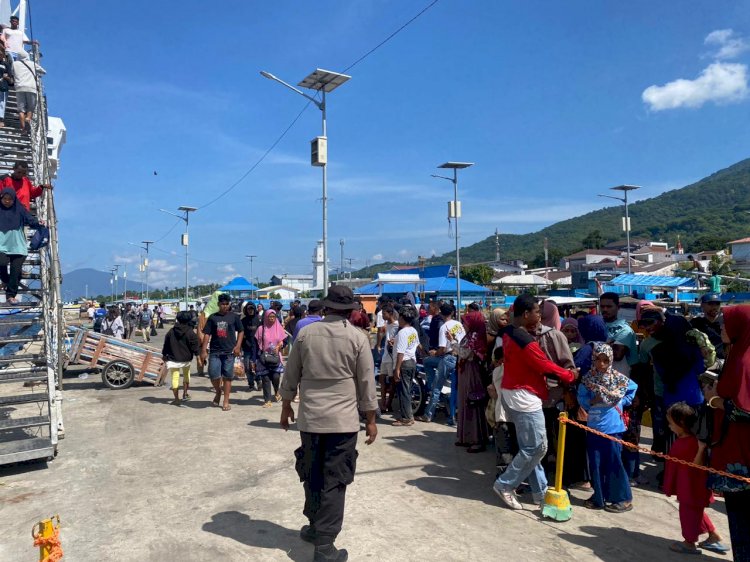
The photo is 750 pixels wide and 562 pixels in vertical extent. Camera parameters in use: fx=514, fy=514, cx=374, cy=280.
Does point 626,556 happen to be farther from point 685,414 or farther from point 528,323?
point 528,323

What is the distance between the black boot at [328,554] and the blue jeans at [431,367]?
442cm

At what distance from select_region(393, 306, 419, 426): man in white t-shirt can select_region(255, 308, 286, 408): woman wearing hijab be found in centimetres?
231

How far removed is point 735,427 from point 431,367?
192 inches

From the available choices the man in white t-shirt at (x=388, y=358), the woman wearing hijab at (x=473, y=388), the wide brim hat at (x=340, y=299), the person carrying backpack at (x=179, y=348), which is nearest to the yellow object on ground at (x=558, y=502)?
the woman wearing hijab at (x=473, y=388)

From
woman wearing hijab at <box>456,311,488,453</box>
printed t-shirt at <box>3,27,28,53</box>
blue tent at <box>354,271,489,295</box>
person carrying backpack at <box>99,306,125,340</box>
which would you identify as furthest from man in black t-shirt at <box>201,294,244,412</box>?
blue tent at <box>354,271,489,295</box>

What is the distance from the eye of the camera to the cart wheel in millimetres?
11289

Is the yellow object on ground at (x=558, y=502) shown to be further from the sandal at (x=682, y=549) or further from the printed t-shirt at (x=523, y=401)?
the sandal at (x=682, y=549)

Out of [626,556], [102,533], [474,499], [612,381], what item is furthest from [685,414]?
[102,533]

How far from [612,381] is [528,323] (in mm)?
965

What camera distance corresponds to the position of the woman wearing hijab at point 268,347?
9016mm

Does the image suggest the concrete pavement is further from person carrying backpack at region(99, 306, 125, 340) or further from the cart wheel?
person carrying backpack at region(99, 306, 125, 340)

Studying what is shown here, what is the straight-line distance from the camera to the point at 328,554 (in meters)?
3.67

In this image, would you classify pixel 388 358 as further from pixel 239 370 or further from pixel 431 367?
pixel 239 370

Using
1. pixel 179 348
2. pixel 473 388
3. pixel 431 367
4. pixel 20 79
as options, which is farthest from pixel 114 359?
pixel 473 388
